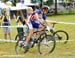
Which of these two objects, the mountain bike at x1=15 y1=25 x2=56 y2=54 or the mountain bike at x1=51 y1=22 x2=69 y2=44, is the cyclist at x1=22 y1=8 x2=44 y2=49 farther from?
the mountain bike at x1=51 y1=22 x2=69 y2=44

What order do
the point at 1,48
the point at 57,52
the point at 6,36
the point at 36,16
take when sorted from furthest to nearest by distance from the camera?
the point at 6,36 < the point at 1,48 < the point at 57,52 < the point at 36,16

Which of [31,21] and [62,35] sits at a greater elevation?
[31,21]

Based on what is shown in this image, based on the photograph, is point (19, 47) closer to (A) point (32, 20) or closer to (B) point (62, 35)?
(A) point (32, 20)

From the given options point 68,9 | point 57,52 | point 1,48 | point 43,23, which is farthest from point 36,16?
point 68,9

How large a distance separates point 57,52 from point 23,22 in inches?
104

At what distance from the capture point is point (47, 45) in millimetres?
11164

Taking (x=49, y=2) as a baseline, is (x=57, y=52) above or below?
above

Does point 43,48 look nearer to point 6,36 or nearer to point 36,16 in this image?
point 36,16

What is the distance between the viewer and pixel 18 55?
11258 millimetres

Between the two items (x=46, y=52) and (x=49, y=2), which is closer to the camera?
(x=46, y=52)

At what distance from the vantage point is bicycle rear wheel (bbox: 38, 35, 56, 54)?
11078mm

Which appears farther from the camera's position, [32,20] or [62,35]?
[62,35]

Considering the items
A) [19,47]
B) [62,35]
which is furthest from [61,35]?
[19,47]

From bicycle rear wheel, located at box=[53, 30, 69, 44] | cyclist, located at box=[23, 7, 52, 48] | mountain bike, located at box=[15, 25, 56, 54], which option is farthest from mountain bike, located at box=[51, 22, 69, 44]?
mountain bike, located at box=[15, 25, 56, 54]
